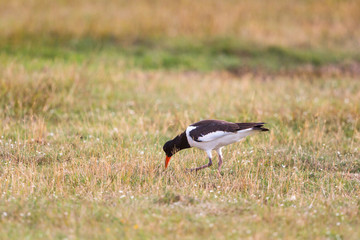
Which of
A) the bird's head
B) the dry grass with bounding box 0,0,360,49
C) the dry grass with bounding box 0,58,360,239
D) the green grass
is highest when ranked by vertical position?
the dry grass with bounding box 0,0,360,49

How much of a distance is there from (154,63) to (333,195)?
12.0 m

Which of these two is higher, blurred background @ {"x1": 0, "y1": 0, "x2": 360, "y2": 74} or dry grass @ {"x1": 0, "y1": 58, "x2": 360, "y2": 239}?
blurred background @ {"x1": 0, "y1": 0, "x2": 360, "y2": 74}

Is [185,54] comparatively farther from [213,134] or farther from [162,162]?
[213,134]

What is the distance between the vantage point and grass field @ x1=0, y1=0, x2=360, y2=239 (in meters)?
5.89

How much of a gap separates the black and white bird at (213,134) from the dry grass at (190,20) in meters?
12.6

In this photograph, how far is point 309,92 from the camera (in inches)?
551

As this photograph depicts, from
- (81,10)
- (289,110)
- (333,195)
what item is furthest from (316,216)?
(81,10)

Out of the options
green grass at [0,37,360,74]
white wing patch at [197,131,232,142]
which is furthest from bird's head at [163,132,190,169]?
green grass at [0,37,360,74]

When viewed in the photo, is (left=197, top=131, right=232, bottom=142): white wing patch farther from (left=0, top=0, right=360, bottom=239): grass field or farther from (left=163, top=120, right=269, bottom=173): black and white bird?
(left=0, top=0, right=360, bottom=239): grass field

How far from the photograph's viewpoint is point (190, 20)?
2127cm

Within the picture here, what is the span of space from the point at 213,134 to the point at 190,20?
47.8 feet

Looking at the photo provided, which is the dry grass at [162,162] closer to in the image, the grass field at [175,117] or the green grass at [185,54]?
the grass field at [175,117]

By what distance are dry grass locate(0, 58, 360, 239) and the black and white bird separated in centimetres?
40

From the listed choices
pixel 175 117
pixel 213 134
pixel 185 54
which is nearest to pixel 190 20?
pixel 185 54
